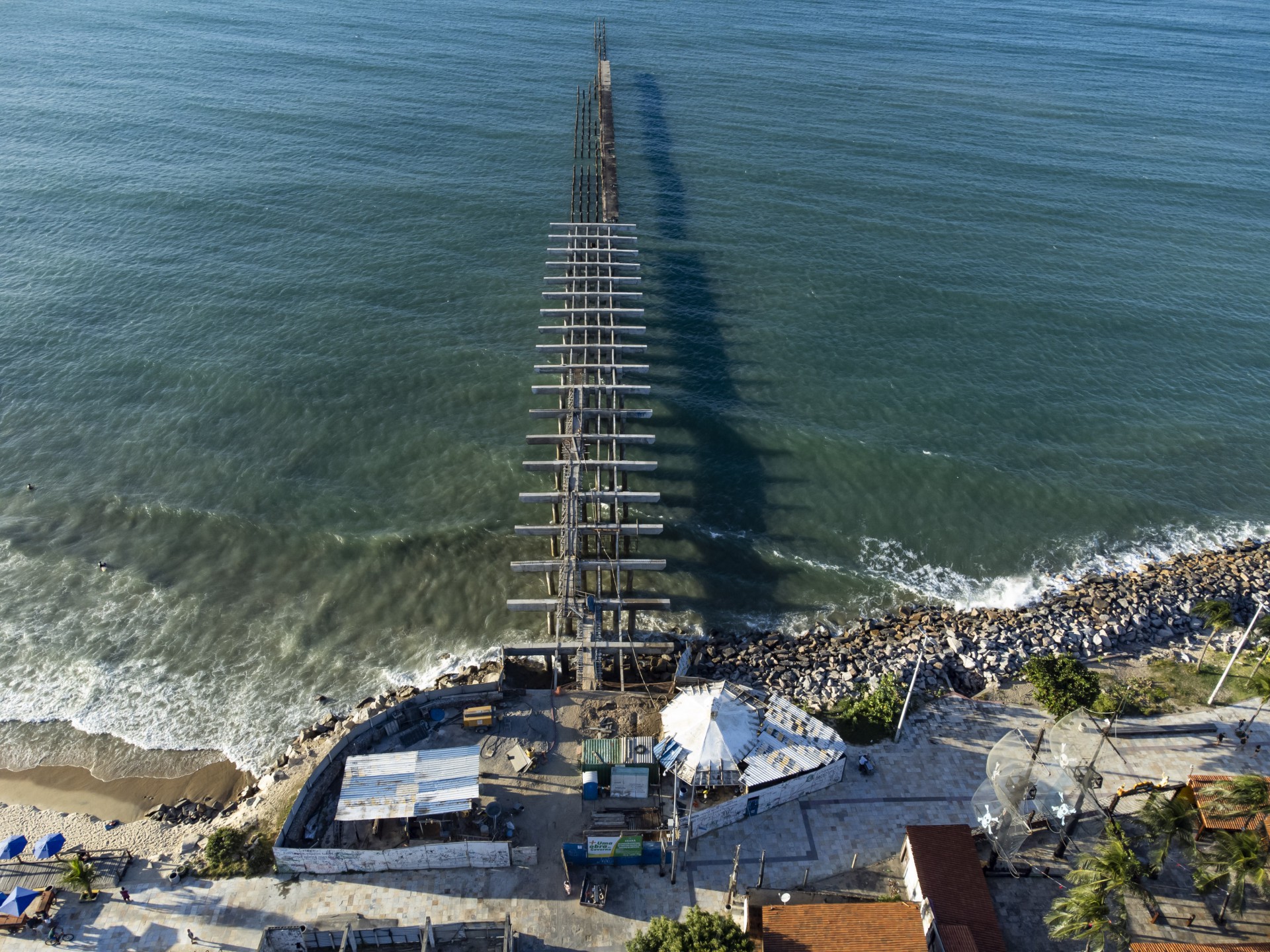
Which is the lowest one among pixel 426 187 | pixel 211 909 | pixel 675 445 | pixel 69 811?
pixel 69 811

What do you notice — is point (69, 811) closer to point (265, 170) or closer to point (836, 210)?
point (265, 170)

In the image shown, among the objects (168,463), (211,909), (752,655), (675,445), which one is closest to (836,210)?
(675,445)

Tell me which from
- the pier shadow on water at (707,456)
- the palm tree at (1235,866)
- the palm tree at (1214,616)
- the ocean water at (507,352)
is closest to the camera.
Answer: the palm tree at (1235,866)

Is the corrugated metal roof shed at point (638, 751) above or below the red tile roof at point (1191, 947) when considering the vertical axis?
below

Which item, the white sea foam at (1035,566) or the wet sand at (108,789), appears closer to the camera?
the wet sand at (108,789)

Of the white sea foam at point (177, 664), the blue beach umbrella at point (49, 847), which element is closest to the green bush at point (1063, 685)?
the white sea foam at point (177, 664)

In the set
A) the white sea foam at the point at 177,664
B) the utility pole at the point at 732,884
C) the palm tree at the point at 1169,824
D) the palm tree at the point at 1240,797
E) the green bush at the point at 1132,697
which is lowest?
the white sea foam at the point at 177,664

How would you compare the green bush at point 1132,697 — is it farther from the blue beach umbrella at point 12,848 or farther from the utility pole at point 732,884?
the blue beach umbrella at point 12,848

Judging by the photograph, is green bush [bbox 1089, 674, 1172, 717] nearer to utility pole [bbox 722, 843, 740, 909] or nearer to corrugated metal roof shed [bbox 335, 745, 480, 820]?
utility pole [bbox 722, 843, 740, 909]
